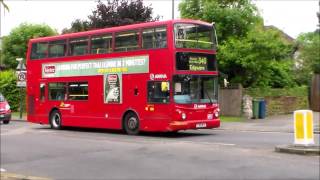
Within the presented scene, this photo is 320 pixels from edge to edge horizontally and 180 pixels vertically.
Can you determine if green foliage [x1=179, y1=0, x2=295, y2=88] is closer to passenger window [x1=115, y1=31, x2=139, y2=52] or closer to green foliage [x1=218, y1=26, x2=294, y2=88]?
green foliage [x1=218, y1=26, x2=294, y2=88]

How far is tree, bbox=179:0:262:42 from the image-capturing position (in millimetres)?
31578

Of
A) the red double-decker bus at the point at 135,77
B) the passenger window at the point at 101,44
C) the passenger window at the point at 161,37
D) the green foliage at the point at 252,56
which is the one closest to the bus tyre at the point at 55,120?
the red double-decker bus at the point at 135,77

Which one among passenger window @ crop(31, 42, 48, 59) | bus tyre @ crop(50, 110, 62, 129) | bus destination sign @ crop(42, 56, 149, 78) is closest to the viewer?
bus destination sign @ crop(42, 56, 149, 78)

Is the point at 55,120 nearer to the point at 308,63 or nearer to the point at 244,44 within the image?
the point at 244,44

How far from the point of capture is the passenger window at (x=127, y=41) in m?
20.2

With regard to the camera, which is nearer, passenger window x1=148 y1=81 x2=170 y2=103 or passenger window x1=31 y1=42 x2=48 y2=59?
passenger window x1=148 y1=81 x2=170 y2=103

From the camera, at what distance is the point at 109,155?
512 inches

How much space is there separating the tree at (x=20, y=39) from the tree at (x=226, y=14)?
24075mm

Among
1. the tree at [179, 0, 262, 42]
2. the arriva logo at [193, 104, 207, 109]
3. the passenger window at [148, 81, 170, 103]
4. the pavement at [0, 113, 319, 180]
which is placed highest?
the tree at [179, 0, 262, 42]

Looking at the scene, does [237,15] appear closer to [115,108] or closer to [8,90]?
[115,108]

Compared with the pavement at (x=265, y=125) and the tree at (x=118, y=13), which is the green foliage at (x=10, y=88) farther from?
the pavement at (x=265, y=125)

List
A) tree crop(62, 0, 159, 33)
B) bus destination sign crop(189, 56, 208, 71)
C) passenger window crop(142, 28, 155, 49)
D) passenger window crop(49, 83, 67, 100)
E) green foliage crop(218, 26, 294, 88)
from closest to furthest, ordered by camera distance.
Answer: bus destination sign crop(189, 56, 208, 71) < passenger window crop(142, 28, 155, 49) < passenger window crop(49, 83, 67, 100) < green foliage crop(218, 26, 294, 88) < tree crop(62, 0, 159, 33)

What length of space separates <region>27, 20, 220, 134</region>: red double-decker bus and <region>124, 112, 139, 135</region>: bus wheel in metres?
0.04

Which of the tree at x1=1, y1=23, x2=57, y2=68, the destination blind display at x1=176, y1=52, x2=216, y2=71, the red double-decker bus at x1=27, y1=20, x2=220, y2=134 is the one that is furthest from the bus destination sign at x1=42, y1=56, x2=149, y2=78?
the tree at x1=1, y1=23, x2=57, y2=68
